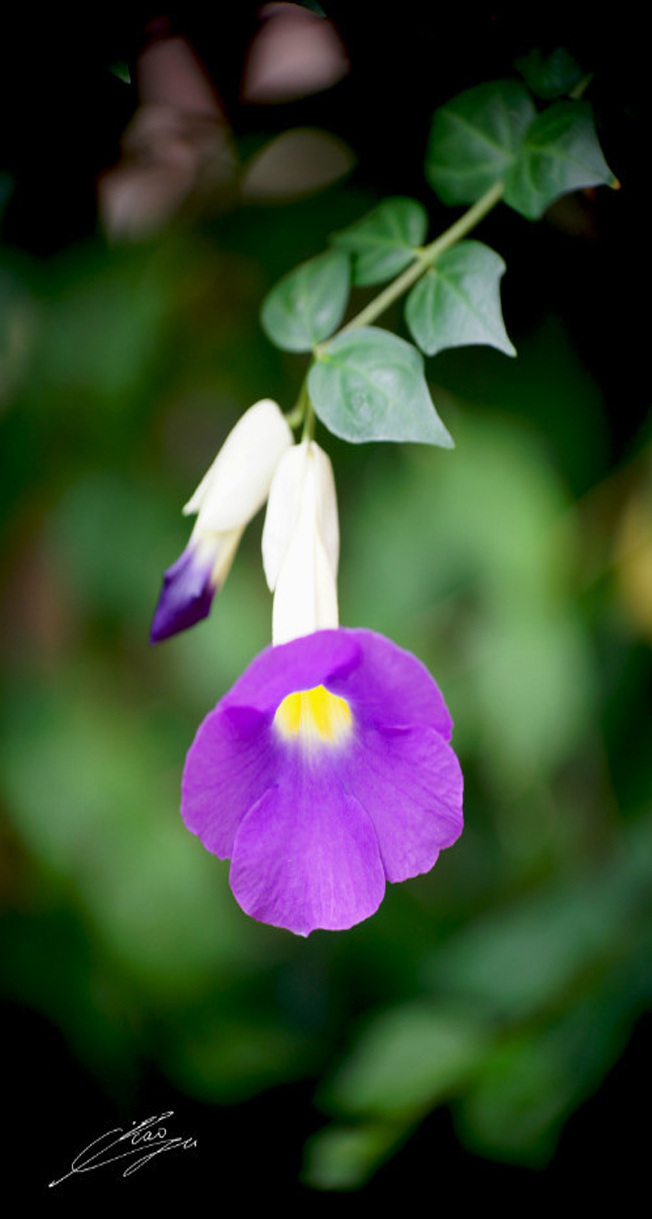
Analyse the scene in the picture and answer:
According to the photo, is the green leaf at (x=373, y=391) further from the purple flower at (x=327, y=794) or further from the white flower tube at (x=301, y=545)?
the purple flower at (x=327, y=794)

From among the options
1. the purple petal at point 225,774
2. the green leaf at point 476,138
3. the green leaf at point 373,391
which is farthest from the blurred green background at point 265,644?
the purple petal at point 225,774

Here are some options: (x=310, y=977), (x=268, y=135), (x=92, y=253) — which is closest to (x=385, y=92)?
(x=268, y=135)

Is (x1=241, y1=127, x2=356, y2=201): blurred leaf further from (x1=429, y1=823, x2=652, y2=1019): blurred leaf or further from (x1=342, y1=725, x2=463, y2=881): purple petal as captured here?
(x1=429, y1=823, x2=652, y2=1019): blurred leaf

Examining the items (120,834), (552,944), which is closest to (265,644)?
(120,834)

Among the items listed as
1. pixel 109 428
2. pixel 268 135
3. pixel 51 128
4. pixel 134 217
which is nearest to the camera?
pixel 51 128

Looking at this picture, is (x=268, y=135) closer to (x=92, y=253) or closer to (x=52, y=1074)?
(x=92, y=253)
